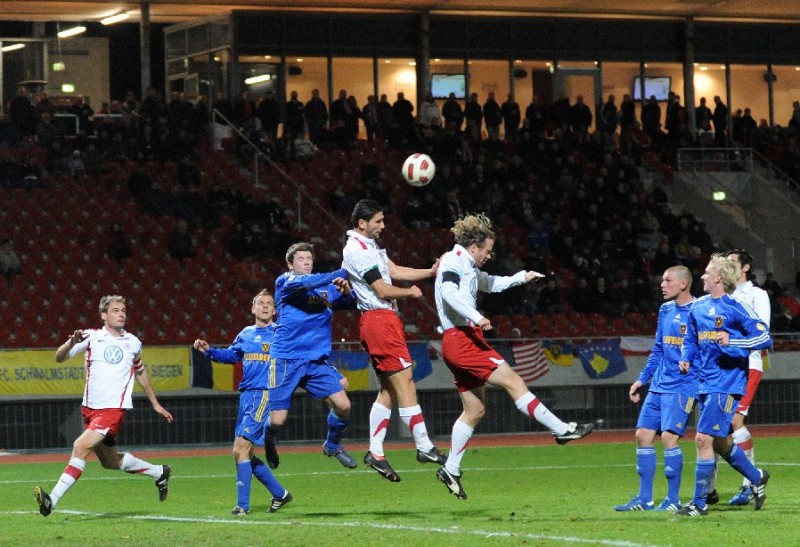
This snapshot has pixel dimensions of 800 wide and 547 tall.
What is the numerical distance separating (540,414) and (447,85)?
1103 inches

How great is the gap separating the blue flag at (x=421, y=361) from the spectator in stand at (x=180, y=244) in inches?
258

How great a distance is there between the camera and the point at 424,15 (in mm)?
38812

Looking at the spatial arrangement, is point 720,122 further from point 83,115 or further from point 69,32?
point 69,32

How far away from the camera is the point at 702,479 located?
1183 cm

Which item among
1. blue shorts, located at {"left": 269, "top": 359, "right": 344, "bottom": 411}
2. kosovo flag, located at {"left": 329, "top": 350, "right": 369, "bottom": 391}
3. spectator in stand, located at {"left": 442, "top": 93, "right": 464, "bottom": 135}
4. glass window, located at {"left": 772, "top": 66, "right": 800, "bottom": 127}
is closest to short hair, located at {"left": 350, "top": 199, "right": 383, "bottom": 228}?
blue shorts, located at {"left": 269, "top": 359, "right": 344, "bottom": 411}

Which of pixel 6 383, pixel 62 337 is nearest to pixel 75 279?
pixel 62 337

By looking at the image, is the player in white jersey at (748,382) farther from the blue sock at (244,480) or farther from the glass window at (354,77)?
the glass window at (354,77)

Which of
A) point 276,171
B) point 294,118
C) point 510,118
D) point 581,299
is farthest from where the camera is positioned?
point 510,118

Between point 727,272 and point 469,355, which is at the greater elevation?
point 727,272

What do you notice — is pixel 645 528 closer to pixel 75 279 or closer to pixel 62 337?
pixel 62 337

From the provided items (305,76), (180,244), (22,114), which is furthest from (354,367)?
(305,76)

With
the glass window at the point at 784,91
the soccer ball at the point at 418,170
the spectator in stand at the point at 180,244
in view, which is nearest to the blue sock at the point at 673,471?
the soccer ball at the point at 418,170

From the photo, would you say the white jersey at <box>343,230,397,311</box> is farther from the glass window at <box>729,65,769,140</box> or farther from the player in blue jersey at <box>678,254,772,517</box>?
the glass window at <box>729,65,769,140</box>

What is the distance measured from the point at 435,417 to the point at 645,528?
15.0 m
